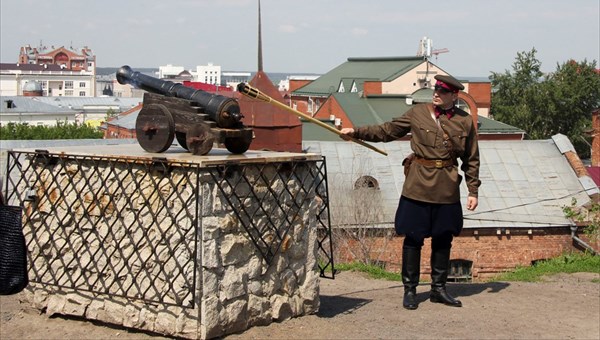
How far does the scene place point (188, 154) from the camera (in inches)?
297

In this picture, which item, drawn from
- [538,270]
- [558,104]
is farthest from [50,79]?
[538,270]

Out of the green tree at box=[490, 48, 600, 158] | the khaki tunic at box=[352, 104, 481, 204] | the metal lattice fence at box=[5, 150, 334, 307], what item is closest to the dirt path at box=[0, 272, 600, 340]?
the metal lattice fence at box=[5, 150, 334, 307]

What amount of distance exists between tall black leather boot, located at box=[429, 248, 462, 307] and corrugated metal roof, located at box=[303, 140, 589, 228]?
12181 mm

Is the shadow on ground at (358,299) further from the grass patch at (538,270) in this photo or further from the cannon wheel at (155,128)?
the cannon wheel at (155,128)

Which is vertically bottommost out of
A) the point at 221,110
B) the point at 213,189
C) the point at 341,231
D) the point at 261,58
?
the point at 341,231

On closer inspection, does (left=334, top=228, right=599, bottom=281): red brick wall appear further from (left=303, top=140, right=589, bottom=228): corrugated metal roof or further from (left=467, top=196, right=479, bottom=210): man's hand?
(left=467, top=196, right=479, bottom=210): man's hand

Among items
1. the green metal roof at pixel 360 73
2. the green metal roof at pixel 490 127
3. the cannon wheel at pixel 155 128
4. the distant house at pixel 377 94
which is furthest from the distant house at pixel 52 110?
the cannon wheel at pixel 155 128

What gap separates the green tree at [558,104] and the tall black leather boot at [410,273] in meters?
52.2

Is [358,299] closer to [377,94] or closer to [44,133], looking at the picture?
[377,94]

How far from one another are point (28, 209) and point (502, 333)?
4.01 metres

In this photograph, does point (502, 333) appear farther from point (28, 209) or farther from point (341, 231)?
point (341, 231)

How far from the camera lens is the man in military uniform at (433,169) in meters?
7.91

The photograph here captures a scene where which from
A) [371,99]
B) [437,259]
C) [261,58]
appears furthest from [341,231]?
[371,99]

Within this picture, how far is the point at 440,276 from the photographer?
27.4 feet
